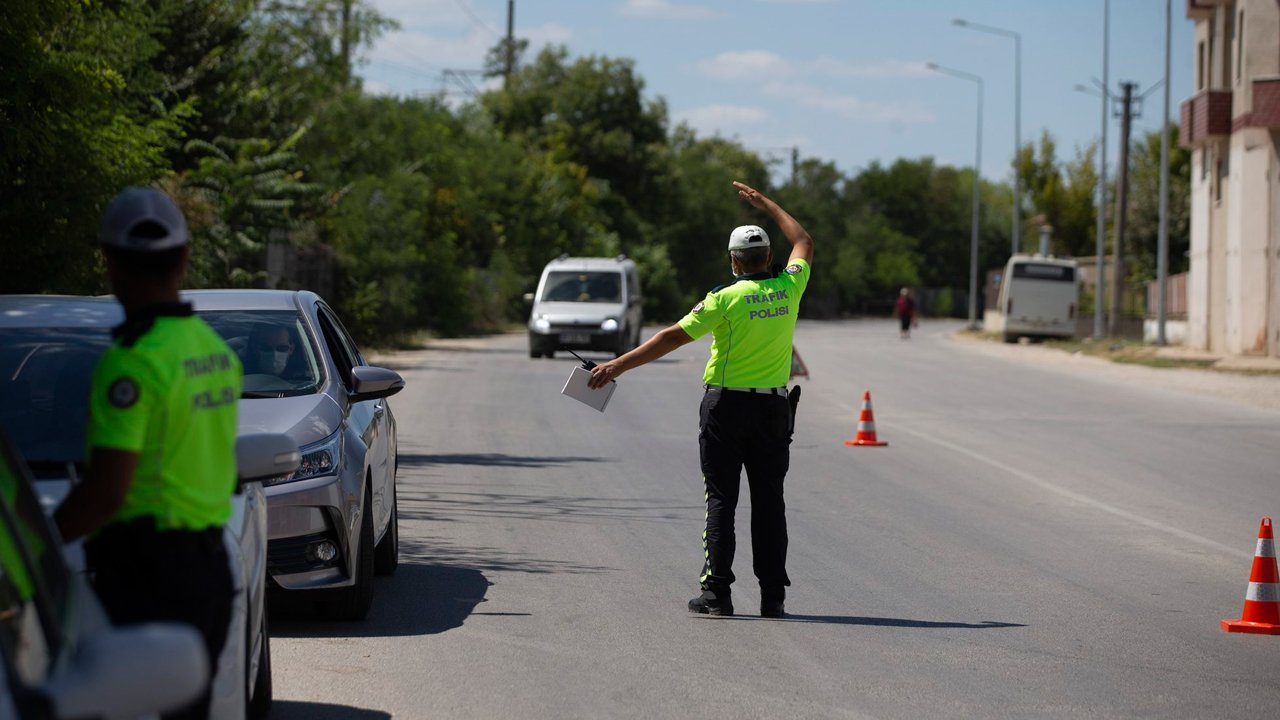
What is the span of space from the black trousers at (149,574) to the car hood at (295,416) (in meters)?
3.19

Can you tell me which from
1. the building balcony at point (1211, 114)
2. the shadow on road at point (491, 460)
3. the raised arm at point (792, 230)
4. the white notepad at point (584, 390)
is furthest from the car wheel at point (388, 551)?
the building balcony at point (1211, 114)

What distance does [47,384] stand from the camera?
6.07 m

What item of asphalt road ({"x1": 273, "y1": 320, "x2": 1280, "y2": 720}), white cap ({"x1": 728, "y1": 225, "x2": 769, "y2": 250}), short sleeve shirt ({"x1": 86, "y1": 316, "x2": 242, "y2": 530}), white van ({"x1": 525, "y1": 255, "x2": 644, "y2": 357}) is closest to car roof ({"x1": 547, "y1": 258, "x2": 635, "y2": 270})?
white van ({"x1": 525, "y1": 255, "x2": 644, "y2": 357})

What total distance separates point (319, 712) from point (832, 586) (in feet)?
11.6

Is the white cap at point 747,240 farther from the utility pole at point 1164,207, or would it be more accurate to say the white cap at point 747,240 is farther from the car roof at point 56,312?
the utility pole at point 1164,207

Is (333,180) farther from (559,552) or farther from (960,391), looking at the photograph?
(559,552)

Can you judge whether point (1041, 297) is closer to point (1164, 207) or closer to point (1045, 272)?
point (1045, 272)

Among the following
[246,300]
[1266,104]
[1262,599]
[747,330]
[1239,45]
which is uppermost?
[1239,45]

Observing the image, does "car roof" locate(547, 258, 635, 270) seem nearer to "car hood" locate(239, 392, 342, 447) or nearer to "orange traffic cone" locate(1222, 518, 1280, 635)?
"car hood" locate(239, 392, 342, 447)

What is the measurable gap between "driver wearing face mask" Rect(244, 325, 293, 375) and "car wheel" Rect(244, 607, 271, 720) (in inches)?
99.6

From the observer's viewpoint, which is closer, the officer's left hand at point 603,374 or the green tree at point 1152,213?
the officer's left hand at point 603,374

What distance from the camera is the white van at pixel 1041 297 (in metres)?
54.4

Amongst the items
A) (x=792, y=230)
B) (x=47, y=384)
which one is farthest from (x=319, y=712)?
(x=792, y=230)

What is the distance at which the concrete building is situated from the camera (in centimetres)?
3672
